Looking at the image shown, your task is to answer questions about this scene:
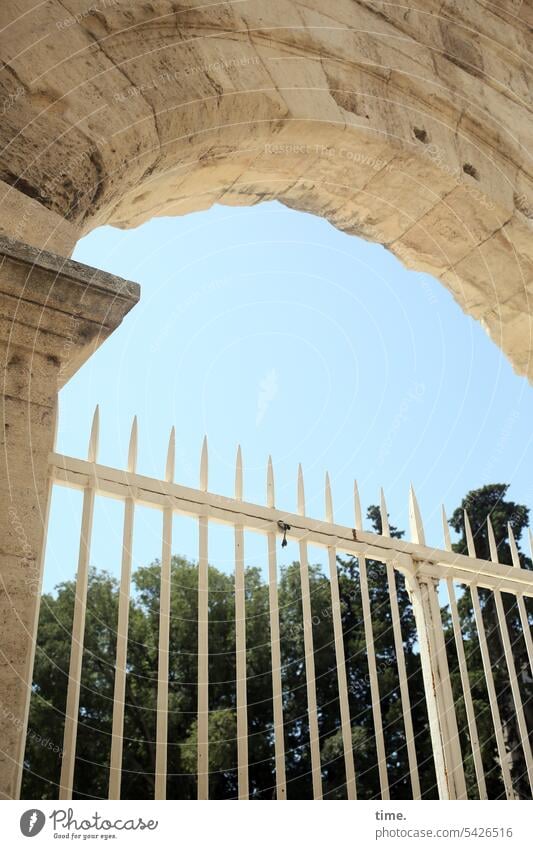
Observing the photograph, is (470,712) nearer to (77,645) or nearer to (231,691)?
(77,645)

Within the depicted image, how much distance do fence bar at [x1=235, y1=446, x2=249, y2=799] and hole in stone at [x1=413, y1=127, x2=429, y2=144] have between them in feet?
8.00

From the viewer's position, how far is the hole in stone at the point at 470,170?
4395mm

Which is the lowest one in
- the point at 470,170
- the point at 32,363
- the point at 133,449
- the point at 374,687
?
the point at 374,687

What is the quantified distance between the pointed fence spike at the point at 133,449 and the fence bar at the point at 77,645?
151 millimetres

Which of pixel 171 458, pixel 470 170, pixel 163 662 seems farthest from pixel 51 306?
pixel 470 170

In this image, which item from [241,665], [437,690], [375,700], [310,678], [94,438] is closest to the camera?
[241,665]

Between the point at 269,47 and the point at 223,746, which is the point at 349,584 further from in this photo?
the point at 269,47

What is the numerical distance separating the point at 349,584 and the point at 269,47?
30.3 feet

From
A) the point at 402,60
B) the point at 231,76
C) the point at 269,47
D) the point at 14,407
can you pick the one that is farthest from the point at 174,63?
the point at 14,407

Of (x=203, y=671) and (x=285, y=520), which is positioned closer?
(x=203, y=671)

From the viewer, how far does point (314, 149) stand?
13.1 ft

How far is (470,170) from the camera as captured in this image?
4414 mm

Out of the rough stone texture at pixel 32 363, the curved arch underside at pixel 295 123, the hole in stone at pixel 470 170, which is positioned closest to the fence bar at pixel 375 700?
the rough stone texture at pixel 32 363

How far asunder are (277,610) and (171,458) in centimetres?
80
